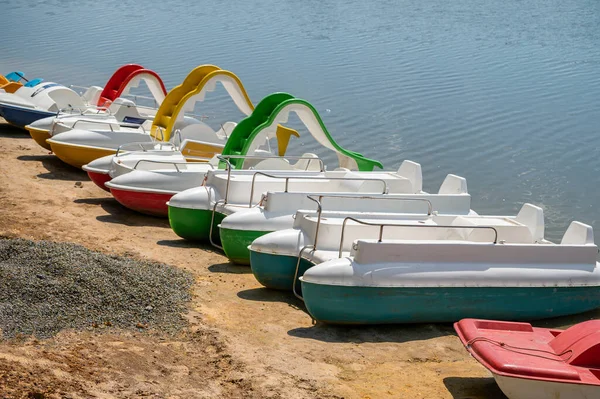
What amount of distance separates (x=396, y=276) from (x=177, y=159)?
664cm

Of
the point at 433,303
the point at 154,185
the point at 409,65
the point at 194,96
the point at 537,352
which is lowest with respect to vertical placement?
the point at 433,303

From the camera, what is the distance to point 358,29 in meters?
39.5

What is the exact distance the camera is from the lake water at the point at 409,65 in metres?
18.7

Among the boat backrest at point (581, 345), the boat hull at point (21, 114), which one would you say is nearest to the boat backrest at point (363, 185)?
the boat backrest at point (581, 345)

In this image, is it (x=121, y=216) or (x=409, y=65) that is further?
(x=409, y=65)

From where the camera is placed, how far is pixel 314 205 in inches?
447

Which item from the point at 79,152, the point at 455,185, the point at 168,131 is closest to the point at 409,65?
the point at 168,131

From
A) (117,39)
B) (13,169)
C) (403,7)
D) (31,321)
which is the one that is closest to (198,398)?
(31,321)

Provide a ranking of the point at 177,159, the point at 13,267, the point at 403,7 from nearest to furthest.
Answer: the point at 13,267, the point at 177,159, the point at 403,7

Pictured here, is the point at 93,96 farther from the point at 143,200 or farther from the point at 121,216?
the point at 143,200

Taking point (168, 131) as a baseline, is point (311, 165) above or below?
below

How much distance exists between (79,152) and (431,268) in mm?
9230

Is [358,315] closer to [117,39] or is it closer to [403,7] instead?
[117,39]

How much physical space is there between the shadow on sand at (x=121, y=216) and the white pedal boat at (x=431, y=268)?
13.0ft
